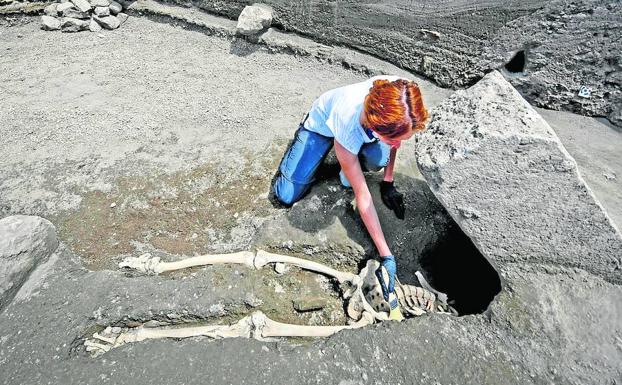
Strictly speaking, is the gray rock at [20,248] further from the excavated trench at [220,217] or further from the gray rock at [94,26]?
the gray rock at [94,26]

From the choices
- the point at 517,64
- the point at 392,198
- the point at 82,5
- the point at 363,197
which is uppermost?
the point at 517,64

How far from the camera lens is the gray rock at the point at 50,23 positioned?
17.3 feet

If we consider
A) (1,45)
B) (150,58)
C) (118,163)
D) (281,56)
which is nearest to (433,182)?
(118,163)

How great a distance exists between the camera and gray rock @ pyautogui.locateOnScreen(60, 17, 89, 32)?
5.24 m

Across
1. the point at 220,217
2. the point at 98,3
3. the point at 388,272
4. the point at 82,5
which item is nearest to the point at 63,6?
the point at 82,5

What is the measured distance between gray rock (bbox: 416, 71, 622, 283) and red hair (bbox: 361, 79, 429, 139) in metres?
0.17

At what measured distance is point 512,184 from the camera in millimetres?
2086

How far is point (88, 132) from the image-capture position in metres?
3.86

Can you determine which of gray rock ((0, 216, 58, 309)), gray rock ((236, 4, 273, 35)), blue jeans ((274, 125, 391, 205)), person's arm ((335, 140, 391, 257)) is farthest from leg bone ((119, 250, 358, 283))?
gray rock ((236, 4, 273, 35))

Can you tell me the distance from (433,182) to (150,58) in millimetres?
4046

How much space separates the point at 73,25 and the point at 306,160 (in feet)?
13.9

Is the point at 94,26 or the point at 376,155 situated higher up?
the point at 376,155

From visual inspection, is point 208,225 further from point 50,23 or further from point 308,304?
point 50,23

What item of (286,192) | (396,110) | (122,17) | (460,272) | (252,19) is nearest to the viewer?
(396,110)
